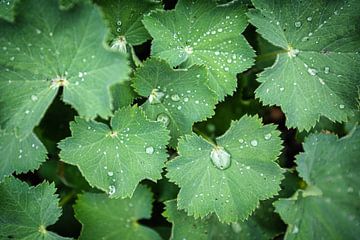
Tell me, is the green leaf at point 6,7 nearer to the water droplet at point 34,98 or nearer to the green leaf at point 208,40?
the water droplet at point 34,98

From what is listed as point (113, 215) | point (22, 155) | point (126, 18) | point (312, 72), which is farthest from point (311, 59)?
point (22, 155)

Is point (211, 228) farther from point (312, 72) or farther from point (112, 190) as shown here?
point (312, 72)

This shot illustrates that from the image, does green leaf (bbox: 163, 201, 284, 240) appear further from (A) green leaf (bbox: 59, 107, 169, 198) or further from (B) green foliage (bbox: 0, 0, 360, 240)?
(A) green leaf (bbox: 59, 107, 169, 198)

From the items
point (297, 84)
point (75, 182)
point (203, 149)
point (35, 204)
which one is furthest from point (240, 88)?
point (35, 204)

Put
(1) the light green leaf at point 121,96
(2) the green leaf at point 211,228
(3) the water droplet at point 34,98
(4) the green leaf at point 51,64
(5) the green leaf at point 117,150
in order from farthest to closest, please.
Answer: (2) the green leaf at point 211,228
(1) the light green leaf at point 121,96
(5) the green leaf at point 117,150
(3) the water droplet at point 34,98
(4) the green leaf at point 51,64

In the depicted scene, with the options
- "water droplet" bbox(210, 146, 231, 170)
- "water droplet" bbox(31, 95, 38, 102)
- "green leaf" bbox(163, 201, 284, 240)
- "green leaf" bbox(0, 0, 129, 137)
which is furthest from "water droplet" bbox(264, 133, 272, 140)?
"water droplet" bbox(31, 95, 38, 102)

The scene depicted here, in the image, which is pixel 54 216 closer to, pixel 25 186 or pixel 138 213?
pixel 25 186

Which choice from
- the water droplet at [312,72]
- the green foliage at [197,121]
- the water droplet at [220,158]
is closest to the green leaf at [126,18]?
the green foliage at [197,121]
